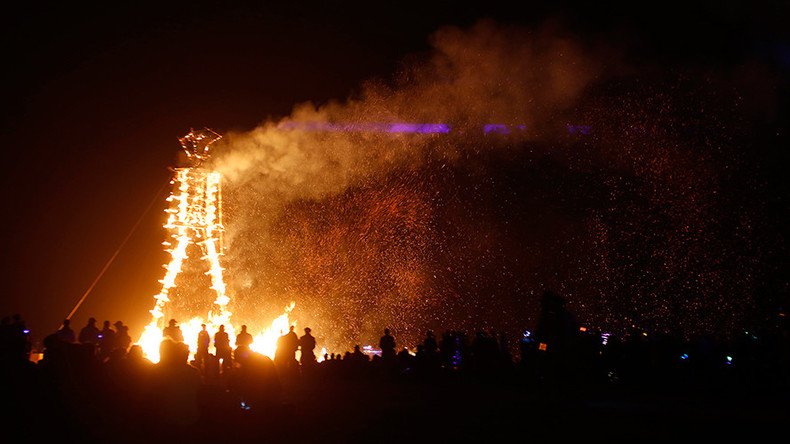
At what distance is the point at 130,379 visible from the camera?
6.32m

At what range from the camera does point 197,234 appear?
21766mm

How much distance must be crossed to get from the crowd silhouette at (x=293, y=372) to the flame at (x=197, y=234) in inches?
281

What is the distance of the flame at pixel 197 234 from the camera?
19750 mm

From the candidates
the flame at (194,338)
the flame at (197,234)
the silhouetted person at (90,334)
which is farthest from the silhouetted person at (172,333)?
the flame at (197,234)

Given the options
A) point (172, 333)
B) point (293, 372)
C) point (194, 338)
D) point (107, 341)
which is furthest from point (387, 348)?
point (194, 338)

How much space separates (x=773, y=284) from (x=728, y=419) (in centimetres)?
2524

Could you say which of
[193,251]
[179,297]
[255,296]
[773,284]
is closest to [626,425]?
[193,251]

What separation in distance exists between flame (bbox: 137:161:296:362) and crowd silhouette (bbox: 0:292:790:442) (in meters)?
7.13

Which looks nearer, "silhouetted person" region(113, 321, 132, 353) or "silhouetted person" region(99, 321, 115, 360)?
"silhouetted person" region(99, 321, 115, 360)

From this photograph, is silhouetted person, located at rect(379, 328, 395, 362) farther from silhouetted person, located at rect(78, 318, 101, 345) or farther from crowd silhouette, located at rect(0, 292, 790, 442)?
silhouetted person, located at rect(78, 318, 101, 345)

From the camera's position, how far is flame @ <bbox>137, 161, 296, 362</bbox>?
1975 centimetres

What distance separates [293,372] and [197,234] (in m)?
10.8

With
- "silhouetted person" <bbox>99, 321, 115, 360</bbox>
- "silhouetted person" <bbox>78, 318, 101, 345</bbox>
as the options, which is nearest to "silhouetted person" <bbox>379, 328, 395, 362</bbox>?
"silhouetted person" <bbox>99, 321, 115, 360</bbox>

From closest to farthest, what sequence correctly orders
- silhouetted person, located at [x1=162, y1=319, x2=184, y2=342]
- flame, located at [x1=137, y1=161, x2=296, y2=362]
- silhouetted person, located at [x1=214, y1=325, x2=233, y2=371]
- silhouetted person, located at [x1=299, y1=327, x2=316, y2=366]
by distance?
silhouetted person, located at [x1=214, y1=325, x2=233, y2=371]
silhouetted person, located at [x1=299, y1=327, x2=316, y2=366]
silhouetted person, located at [x1=162, y1=319, x2=184, y2=342]
flame, located at [x1=137, y1=161, x2=296, y2=362]
